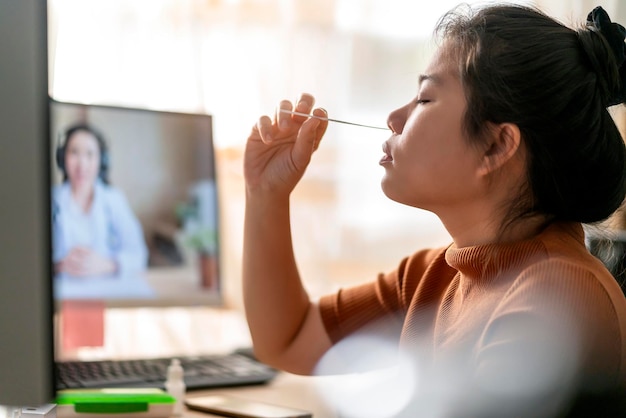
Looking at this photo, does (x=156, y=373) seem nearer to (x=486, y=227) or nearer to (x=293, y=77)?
(x=486, y=227)

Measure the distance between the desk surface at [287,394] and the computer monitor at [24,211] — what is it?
53 centimetres

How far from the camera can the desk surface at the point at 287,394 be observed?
44.1 inches

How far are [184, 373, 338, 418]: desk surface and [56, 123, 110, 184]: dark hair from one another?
1.64 ft

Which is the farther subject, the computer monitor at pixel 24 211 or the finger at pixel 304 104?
the finger at pixel 304 104

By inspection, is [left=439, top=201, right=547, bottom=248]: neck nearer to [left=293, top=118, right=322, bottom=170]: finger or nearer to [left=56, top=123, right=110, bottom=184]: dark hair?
[left=293, top=118, right=322, bottom=170]: finger

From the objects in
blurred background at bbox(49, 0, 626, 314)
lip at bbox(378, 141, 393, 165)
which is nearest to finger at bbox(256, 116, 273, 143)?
lip at bbox(378, 141, 393, 165)

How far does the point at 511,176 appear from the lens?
98 centimetres

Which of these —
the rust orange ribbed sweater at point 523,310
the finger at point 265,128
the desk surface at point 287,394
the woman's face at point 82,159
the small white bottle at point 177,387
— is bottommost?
Answer: the desk surface at point 287,394

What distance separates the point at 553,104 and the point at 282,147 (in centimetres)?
43

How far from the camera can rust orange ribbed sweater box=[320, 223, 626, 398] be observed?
792 mm

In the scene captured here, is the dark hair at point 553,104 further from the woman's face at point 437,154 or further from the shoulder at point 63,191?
the shoulder at point 63,191

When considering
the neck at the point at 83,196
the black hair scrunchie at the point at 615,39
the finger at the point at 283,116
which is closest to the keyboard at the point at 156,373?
the neck at the point at 83,196

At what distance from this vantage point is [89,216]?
1.51 metres

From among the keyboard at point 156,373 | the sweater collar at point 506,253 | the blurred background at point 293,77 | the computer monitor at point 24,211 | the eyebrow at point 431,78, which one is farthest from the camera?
the blurred background at point 293,77
